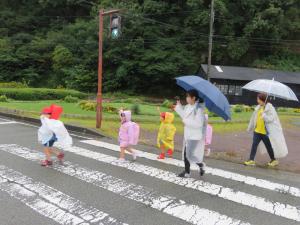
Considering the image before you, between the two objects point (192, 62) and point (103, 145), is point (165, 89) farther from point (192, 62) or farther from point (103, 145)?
point (103, 145)

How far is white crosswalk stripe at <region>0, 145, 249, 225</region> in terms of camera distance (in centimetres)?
493

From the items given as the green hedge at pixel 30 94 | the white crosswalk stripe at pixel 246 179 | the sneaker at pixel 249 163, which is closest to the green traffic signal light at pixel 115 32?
the white crosswalk stripe at pixel 246 179

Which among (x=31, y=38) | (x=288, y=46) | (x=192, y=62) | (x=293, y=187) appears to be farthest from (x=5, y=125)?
(x=288, y=46)

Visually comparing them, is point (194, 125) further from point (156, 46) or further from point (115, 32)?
point (156, 46)

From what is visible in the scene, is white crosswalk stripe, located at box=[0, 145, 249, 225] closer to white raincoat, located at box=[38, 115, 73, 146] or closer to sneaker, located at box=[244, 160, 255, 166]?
white raincoat, located at box=[38, 115, 73, 146]

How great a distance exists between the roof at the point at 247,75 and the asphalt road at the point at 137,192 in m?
25.7

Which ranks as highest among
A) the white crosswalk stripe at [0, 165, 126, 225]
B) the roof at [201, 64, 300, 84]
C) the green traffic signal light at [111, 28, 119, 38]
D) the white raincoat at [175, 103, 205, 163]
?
the green traffic signal light at [111, 28, 119, 38]

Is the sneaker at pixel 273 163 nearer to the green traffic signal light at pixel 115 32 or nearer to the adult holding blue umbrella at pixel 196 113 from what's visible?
the adult holding blue umbrella at pixel 196 113

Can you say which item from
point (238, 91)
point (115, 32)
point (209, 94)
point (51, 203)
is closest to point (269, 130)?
point (209, 94)

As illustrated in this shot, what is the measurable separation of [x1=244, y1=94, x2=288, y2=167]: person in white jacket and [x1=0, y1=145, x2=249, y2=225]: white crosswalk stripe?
10.4 ft

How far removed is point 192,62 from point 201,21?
14.6ft

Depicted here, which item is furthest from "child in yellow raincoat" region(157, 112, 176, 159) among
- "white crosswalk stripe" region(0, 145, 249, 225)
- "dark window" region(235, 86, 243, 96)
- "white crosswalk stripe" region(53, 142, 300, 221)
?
"dark window" region(235, 86, 243, 96)

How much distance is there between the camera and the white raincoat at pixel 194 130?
669cm

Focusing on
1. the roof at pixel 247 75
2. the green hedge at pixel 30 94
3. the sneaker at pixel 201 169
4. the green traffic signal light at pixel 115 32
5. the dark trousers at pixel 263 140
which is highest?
the green traffic signal light at pixel 115 32
